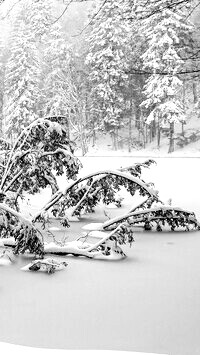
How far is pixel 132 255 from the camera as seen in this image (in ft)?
18.5

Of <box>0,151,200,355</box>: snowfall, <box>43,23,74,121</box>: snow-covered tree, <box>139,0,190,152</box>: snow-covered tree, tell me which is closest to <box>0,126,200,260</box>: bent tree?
<box>0,151,200,355</box>: snowfall

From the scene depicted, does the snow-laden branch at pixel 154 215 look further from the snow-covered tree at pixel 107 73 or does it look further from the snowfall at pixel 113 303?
the snow-covered tree at pixel 107 73

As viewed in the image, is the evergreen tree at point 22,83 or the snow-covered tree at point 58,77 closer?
the snow-covered tree at point 58,77

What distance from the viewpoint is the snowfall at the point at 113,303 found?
122 inches

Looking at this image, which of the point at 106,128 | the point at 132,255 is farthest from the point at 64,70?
the point at 132,255

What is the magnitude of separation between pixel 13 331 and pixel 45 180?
493 cm

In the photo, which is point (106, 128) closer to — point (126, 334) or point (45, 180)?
point (45, 180)

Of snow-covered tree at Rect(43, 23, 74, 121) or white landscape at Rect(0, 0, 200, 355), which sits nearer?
white landscape at Rect(0, 0, 200, 355)

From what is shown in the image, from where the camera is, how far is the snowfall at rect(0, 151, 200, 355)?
310 centimetres

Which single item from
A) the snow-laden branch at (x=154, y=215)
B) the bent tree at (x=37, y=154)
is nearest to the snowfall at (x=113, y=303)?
the snow-laden branch at (x=154, y=215)

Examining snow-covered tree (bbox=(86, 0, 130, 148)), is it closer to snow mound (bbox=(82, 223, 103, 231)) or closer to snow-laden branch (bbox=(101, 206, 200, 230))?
snow mound (bbox=(82, 223, 103, 231))

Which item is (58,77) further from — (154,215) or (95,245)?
(95,245)

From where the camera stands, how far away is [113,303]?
383 centimetres

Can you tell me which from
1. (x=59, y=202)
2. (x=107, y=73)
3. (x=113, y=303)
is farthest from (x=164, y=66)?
(x=113, y=303)
